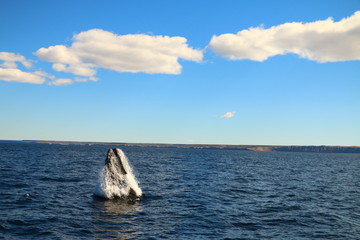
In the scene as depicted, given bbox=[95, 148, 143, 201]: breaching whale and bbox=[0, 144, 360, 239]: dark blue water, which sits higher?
bbox=[95, 148, 143, 201]: breaching whale

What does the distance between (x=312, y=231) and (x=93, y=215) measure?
13.9m

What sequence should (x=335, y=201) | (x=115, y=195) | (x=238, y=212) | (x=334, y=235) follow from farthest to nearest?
1. (x=335, y=201)
2. (x=115, y=195)
3. (x=238, y=212)
4. (x=334, y=235)

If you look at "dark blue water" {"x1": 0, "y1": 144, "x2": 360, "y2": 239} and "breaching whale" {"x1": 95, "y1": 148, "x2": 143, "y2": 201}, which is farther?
"breaching whale" {"x1": 95, "y1": 148, "x2": 143, "y2": 201}

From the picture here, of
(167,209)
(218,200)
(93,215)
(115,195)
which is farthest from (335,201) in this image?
(93,215)

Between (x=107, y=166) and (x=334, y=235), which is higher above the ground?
(x=107, y=166)

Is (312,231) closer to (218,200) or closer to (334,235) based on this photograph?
(334,235)

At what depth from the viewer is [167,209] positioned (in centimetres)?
2181

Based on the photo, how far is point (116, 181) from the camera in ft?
84.8

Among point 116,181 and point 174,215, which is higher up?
point 116,181

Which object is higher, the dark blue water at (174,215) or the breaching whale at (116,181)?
the breaching whale at (116,181)

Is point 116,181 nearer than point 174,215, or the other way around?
point 174,215

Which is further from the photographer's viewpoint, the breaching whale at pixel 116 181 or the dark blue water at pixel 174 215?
the breaching whale at pixel 116 181

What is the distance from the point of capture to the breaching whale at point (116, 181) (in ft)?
82.4

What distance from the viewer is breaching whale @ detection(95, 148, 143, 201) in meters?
25.1
